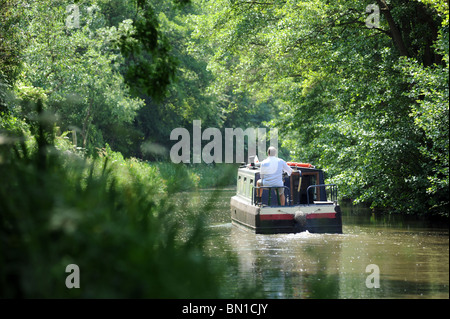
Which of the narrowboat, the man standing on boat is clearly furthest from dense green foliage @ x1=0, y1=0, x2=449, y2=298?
the man standing on boat

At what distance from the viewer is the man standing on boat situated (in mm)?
16603

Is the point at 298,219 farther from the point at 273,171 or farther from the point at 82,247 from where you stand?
the point at 82,247

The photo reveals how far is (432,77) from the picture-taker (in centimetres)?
1600

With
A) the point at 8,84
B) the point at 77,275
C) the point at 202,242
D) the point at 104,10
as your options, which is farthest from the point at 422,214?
the point at 104,10

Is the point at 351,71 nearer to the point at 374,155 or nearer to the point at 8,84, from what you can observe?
the point at 374,155

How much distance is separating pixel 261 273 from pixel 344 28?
12.7 m

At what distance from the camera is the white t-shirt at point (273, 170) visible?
54.5 feet

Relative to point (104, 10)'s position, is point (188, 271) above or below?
below

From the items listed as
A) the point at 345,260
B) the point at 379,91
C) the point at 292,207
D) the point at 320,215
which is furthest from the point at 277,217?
the point at 379,91

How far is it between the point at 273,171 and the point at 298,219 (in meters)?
1.46

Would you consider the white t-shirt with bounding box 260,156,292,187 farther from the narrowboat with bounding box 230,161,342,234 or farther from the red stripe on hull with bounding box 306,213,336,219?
the red stripe on hull with bounding box 306,213,336,219

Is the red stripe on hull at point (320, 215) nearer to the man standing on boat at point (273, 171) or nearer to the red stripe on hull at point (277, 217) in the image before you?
the red stripe on hull at point (277, 217)

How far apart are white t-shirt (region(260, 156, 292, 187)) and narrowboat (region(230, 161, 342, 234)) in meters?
0.22
